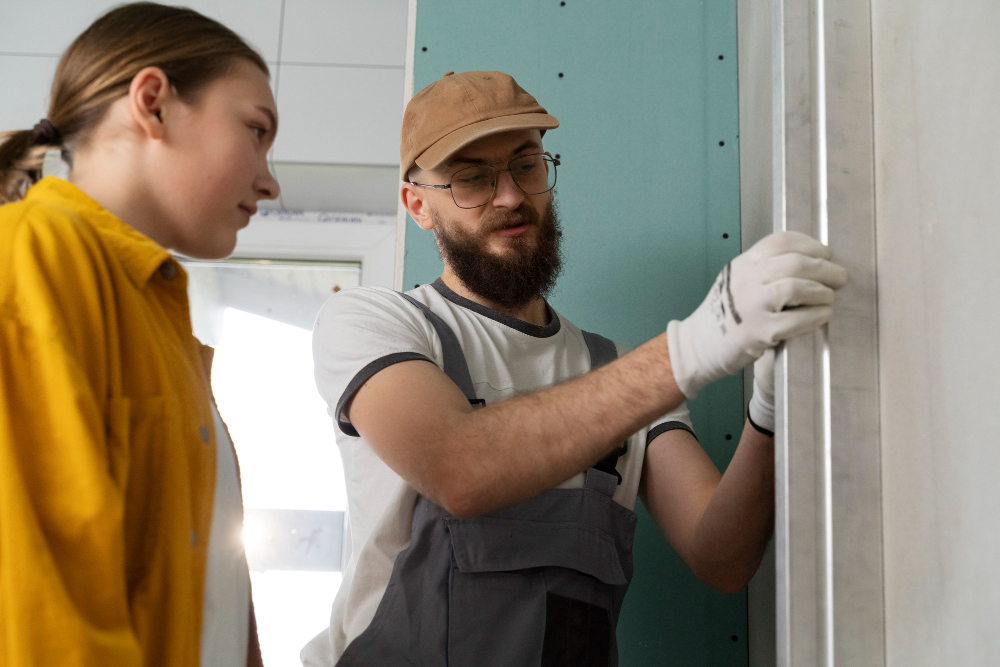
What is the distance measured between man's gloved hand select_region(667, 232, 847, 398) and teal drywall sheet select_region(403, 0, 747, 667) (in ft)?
2.06

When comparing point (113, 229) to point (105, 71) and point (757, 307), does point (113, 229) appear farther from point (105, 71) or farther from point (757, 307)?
point (757, 307)

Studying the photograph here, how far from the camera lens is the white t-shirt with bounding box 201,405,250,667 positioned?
731mm

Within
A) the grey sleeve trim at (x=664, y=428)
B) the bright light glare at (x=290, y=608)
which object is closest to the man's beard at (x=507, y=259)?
the grey sleeve trim at (x=664, y=428)

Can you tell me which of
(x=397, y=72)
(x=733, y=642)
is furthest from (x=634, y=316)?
(x=397, y=72)

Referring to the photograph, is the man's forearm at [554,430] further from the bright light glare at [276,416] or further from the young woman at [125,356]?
the bright light glare at [276,416]

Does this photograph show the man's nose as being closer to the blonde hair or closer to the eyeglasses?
the eyeglasses

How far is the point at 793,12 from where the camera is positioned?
26.3 inches

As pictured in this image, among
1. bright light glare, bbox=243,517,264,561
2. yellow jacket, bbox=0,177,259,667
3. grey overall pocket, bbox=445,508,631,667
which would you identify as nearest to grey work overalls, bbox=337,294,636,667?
grey overall pocket, bbox=445,508,631,667

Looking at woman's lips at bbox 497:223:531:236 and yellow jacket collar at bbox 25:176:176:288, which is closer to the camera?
yellow jacket collar at bbox 25:176:176:288

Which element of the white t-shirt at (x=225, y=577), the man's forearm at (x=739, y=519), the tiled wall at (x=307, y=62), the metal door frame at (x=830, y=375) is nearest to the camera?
the metal door frame at (x=830, y=375)

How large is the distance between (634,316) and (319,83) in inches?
51.7

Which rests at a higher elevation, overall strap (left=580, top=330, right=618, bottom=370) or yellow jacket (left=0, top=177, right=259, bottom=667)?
overall strap (left=580, top=330, right=618, bottom=370)

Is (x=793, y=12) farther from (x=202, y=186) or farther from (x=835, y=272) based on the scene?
(x=202, y=186)

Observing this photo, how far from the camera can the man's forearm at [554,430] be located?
2.48ft
